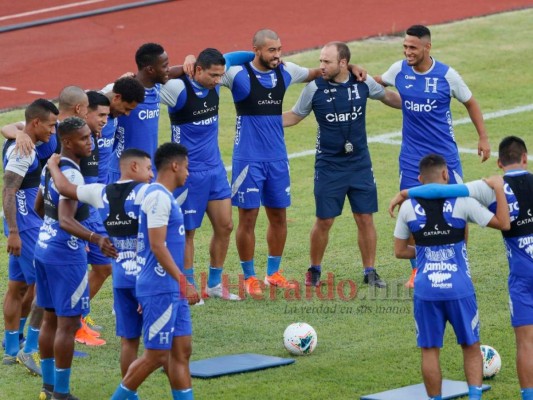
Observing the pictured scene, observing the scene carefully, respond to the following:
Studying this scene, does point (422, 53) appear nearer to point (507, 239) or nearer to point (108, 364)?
point (507, 239)

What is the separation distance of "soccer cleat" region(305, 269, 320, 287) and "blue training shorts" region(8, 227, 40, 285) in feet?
10.7

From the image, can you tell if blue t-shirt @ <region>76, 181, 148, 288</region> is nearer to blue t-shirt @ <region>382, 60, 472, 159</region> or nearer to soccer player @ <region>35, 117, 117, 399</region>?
soccer player @ <region>35, 117, 117, 399</region>

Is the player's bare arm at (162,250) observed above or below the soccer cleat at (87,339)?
above

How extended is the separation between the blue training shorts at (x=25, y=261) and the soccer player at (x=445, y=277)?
11.2ft

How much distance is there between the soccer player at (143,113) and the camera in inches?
462

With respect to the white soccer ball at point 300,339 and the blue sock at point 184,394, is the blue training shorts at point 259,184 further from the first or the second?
the blue sock at point 184,394

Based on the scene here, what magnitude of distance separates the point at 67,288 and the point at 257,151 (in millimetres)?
3597

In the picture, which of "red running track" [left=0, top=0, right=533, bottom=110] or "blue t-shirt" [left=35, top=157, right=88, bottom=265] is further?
"red running track" [left=0, top=0, right=533, bottom=110]

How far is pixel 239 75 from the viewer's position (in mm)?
12398

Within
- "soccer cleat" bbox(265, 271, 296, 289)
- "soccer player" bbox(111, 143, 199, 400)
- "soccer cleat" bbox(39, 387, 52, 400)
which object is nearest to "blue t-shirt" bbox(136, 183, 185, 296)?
"soccer player" bbox(111, 143, 199, 400)

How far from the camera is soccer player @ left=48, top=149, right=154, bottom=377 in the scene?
8945 mm

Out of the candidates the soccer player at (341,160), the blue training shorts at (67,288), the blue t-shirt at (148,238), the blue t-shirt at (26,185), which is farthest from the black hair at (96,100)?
the soccer player at (341,160)

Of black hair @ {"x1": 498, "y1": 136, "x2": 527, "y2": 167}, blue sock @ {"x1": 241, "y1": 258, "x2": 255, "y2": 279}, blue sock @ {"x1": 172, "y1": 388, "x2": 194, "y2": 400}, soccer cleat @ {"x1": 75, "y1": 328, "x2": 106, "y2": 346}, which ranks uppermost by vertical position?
black hair @ {"x1": 498, "y1": 136, "x2": 527, "y2": 167}

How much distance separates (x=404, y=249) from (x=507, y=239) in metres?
0.79
